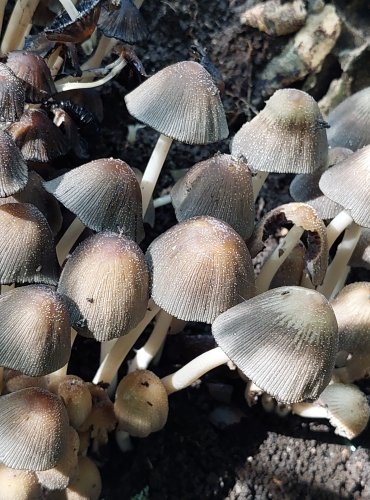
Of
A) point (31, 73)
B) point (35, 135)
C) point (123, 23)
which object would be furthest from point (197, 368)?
point (123, 23)

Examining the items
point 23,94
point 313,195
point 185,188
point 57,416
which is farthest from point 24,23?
point 57,416

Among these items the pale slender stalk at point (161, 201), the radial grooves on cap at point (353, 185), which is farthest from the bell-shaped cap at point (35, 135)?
the radial grooves on cap at point (353, 185)

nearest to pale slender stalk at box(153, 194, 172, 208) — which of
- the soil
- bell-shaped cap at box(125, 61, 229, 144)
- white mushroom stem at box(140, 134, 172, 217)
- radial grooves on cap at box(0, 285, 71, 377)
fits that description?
the soil

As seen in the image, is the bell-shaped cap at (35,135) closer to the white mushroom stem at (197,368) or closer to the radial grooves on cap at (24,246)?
the radial grooves on cap at (24,246)

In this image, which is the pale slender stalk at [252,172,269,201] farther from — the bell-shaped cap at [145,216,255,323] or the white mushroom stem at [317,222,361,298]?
the bell-shaped cap at [145,216,255,323]

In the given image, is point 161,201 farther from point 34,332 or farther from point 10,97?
point 34,332
